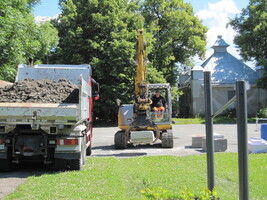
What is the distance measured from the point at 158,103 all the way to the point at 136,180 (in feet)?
25.0

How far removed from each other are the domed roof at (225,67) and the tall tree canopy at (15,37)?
22.9 m

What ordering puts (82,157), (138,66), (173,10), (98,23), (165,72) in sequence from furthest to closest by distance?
(173,10) → (165,72) → (98,23) → (138,66) → (82,157)

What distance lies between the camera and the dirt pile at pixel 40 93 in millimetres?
9445

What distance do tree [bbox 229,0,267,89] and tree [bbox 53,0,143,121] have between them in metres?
11.1

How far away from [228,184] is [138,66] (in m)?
8.14

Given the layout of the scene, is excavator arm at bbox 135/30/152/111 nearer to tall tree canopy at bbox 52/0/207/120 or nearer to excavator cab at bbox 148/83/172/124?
excavator cab at bbox 148/83/172/124

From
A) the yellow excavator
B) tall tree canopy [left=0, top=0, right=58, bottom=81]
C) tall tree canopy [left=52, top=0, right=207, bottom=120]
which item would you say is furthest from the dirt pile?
tall tree canopy [left=52, top=0, right=207, bottom=120]

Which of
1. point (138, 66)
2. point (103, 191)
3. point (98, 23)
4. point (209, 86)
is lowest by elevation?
point (103, 191)

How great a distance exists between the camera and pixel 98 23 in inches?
1323

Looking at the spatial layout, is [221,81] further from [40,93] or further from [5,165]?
[5,165]

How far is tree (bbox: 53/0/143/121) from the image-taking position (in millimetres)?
32094

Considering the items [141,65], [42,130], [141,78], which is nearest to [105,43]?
[141,65]

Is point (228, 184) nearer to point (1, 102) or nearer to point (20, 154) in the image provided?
point (20, 154)

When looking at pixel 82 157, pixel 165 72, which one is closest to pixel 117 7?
pixel 165 72
